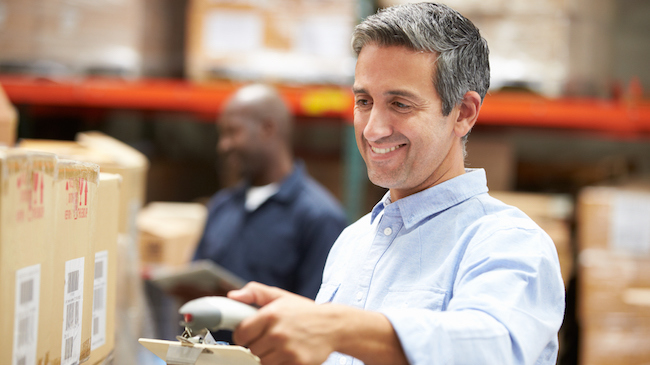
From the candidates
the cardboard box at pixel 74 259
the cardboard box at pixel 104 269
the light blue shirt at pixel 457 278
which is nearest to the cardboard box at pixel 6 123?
the cardboard box at pixel 104 269

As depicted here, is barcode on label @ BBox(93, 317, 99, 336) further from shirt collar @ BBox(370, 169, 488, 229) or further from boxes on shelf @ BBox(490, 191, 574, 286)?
boxes on shelf @ BBox(490, 191, 574, 286)

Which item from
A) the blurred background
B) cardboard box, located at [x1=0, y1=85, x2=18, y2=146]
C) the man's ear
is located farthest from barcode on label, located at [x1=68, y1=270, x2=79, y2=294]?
the blurred background

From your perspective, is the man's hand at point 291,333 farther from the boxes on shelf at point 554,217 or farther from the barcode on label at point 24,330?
the boxes on shelf at point 554,217

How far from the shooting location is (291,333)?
63 centimetres

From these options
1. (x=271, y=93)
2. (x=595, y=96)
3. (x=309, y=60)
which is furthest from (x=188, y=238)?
(x=595, y=96)

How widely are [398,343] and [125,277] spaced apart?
4.49 feet

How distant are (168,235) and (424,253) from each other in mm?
2154

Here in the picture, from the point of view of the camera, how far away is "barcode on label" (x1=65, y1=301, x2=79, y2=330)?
33.5 inches

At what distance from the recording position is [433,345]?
2.24 ft

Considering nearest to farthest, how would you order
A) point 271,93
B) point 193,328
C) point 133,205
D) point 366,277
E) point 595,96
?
1. point 193,328
2. point 366,277
3. point 133,205
4. point 271,93
5. point 595,96

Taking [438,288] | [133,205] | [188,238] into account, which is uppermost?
[438,288]

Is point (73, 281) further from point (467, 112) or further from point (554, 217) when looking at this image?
point (554, 217)

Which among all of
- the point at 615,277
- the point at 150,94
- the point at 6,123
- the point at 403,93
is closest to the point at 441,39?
the point at 403,93

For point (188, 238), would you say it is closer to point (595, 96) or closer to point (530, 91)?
point (530, 91)
